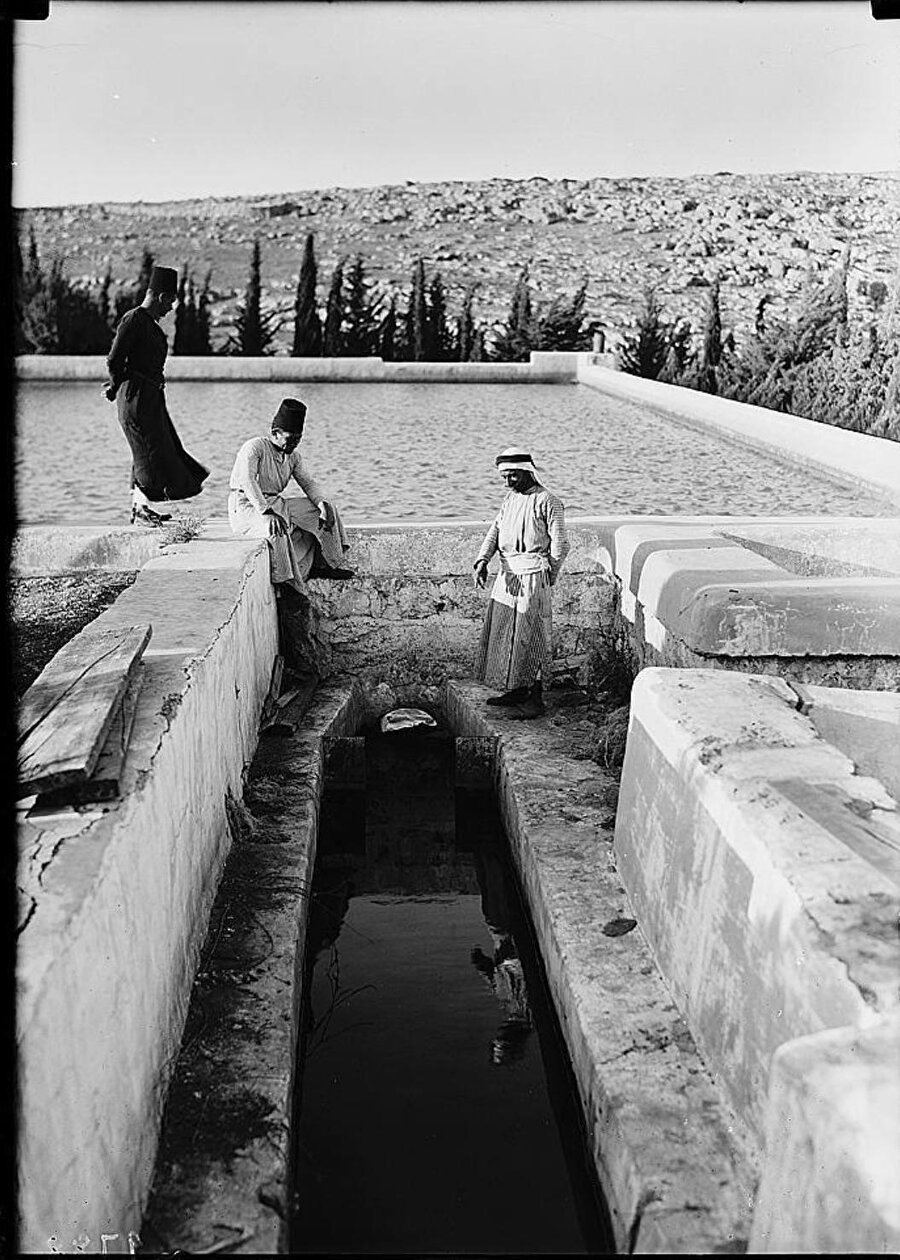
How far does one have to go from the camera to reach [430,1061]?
3.90 m

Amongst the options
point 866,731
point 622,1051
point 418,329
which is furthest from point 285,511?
point 418,329

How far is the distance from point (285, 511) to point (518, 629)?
4.84 feet

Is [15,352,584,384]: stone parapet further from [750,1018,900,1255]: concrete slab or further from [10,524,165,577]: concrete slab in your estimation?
[750,1018,900,1255]: concrete slab

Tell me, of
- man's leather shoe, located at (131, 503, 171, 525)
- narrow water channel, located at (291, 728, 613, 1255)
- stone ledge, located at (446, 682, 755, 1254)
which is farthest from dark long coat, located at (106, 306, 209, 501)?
stone ledge, located at (446, 682, 755, 1254)

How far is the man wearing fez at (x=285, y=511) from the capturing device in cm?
645

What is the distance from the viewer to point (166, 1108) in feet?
9.73

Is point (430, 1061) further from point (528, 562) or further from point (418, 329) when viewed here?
point (418, 329)

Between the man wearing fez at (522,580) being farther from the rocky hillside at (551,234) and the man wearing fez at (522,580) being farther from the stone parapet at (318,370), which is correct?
the rocky hillside at (551,234)

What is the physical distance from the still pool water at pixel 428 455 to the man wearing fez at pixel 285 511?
1.96 m

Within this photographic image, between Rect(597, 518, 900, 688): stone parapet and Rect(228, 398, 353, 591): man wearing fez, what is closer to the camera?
Rect(597, 518, 900, 688): stone parapet

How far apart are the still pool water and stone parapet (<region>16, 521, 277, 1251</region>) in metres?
4.76

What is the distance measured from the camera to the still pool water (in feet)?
31.7

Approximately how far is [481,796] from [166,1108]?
3048mm

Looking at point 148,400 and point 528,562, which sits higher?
point 148,400
